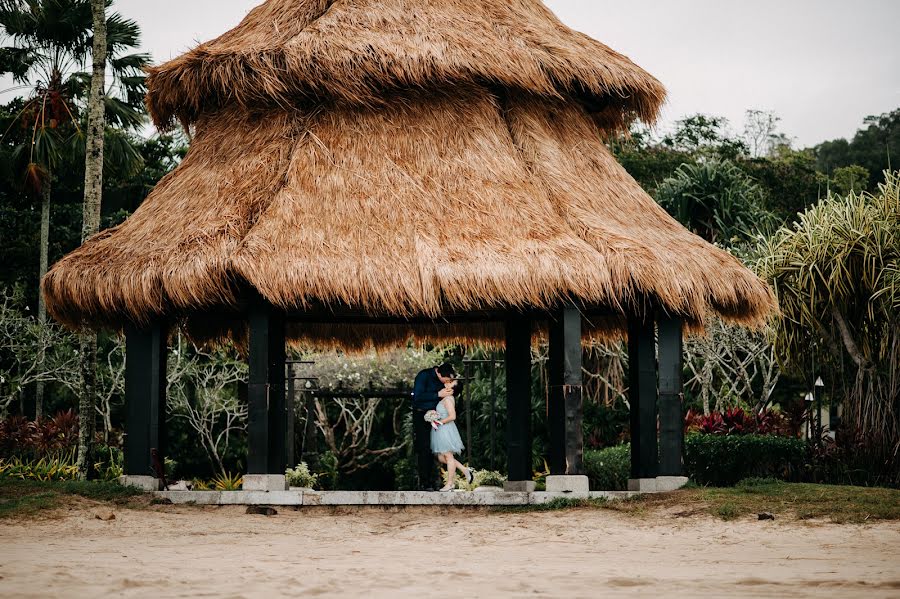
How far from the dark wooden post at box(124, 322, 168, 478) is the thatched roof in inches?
16.0

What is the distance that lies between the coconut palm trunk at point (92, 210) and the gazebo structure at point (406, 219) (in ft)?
7.44

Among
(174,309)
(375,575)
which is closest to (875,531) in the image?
(375,575)

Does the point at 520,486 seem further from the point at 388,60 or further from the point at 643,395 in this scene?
the point at 388,60

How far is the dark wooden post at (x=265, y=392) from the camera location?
1276cm

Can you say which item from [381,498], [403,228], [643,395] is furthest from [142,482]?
[643,395]

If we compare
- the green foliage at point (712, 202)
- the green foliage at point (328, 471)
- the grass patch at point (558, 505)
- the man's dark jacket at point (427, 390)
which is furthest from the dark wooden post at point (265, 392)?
the green foliage at point (712, 202)

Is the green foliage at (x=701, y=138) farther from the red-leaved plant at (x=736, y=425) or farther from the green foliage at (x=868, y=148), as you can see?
the red-leaved plant at (x=736, y=425)

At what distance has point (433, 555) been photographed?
31.0 feet

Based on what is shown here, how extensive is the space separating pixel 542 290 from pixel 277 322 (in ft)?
10.7

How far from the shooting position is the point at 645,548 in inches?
389

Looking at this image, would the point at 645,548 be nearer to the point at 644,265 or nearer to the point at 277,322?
the point at 644,265

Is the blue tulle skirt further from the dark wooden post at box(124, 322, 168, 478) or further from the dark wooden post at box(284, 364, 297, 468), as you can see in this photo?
the dark wooden post at box(284, 364, 297, 468)

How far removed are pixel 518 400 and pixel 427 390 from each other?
126cm

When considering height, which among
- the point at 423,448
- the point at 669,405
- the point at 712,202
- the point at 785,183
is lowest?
A: the point at 423,448
